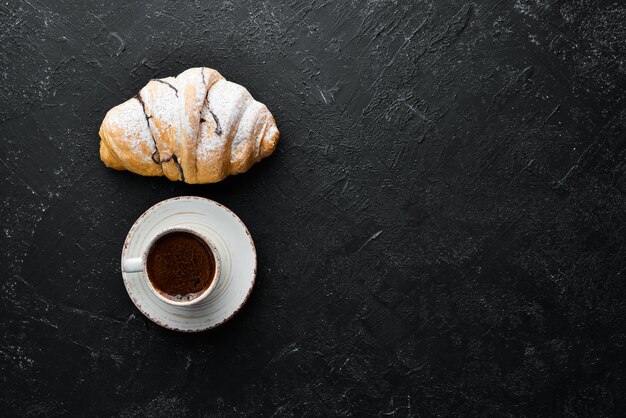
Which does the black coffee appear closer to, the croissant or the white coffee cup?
the white coffee cup

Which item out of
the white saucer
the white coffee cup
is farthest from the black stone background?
the white coffee cup

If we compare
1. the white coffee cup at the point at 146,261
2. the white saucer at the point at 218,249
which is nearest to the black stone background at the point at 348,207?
the white saucer at the point at 218,249

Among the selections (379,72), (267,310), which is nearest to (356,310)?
(267,310)

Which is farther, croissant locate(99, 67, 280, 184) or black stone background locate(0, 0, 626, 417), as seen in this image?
black stone background locate(0, 0, 626, 417)

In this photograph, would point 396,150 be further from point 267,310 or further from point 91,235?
point 91,235

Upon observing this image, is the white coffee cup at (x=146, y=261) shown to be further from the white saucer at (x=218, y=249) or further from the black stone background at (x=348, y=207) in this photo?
the black stone background at (x=348, y=207)

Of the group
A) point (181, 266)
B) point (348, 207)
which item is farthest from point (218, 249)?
point (348, 207)
